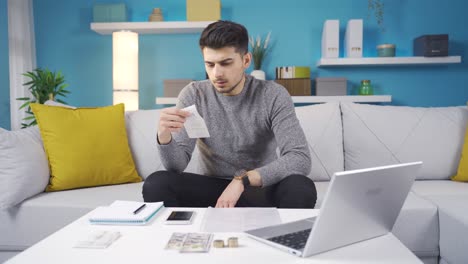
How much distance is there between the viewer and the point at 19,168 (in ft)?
5.57

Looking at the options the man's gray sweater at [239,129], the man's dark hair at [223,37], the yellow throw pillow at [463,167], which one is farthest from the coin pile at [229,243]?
the yellow throw pillow at [463,167]

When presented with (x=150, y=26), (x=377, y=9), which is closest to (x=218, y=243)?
(x=150, y=26)

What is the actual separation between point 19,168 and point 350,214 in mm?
1407

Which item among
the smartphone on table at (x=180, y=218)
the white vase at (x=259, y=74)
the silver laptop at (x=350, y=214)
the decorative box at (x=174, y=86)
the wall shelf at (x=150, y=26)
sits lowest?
the smartphone on table at (x=180, y=218)

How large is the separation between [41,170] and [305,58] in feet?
7.68

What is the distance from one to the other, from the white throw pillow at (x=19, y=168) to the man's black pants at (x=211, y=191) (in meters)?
0.60

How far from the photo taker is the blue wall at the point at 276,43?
3.42 m

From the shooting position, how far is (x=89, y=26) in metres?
3.54

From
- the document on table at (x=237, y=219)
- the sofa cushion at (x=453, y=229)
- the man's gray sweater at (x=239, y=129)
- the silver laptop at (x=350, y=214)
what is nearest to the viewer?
the silver laptop at (x=350, y=214)

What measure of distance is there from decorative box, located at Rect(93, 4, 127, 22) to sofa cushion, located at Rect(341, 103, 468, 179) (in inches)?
79.6

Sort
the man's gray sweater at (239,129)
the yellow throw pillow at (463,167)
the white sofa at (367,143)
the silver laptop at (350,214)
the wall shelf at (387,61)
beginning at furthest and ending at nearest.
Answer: the wall shelf at (387,61) → the yellow throw pillow at (463,167) → the white sofa at (367,143) → the man's gray sweater at (239,129) → the silver laptop at (350,214)

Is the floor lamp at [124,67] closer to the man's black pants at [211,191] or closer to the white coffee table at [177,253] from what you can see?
the man's black pants at [211,191]

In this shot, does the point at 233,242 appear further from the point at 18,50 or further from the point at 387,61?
the point at 18,50

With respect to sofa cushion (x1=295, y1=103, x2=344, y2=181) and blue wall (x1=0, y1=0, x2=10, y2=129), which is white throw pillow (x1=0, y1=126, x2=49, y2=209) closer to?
sofa cushion (x1=295, y1=103, x2=344, y2=181)
